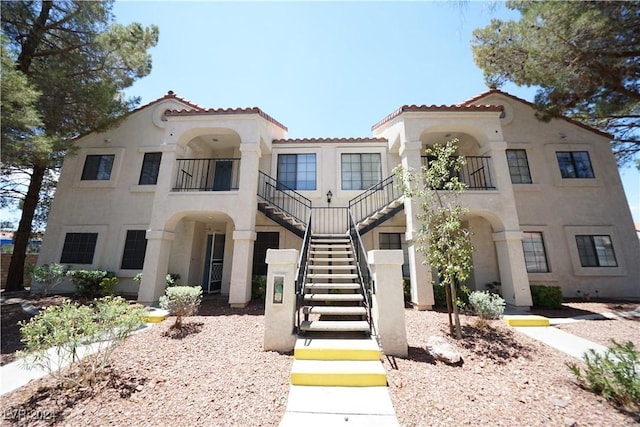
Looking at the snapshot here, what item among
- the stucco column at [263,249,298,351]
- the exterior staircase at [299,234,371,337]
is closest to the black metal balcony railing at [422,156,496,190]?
the exterior staircase at [299,234,371,337]

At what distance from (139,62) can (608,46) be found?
17.2 m

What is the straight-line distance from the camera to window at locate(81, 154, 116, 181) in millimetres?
11795

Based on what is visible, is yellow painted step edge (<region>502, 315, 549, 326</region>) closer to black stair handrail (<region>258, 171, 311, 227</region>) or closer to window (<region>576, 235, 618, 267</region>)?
window (<region>576, 235, 618, 267</region>)

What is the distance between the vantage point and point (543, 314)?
7934 millimetres

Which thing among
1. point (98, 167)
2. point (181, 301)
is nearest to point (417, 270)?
point (181, 301)

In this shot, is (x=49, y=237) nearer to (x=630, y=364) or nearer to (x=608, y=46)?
(x=630, y=364)

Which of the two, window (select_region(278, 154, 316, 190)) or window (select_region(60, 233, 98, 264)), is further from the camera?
window (select_region(278, 154, 316, 190))

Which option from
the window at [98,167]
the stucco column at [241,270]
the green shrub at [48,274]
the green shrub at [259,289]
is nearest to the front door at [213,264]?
the green shrub at [259,289]

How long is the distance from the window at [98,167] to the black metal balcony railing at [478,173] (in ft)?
49.5

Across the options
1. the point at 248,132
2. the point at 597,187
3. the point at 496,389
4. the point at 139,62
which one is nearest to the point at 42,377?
the point at 496,389

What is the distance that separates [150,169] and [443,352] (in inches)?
546

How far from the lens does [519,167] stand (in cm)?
1137

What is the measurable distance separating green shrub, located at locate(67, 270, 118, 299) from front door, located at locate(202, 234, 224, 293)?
11.3ft

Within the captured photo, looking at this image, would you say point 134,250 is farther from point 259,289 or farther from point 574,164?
point 574,164
